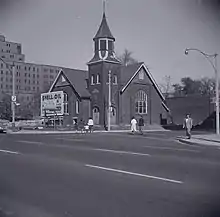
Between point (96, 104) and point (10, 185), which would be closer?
point (10, 185)

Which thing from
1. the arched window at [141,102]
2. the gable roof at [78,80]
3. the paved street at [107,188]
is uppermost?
the gable roof at [78,80]

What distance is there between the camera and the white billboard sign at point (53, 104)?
47.4 meters

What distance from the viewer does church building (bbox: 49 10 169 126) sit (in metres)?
45.6

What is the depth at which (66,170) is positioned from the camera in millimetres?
9422

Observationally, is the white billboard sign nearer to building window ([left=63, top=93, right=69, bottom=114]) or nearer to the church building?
the church building

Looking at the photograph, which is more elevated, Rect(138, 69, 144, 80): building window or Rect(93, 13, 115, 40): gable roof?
Rect(138, 69, 144, 80): building window

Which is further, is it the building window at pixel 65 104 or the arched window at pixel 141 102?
the building window at pixel 65 104

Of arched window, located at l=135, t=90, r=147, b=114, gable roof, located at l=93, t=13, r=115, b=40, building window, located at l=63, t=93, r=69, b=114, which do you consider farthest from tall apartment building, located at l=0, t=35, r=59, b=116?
building window, located at l=63, t=93, r=69, b=114

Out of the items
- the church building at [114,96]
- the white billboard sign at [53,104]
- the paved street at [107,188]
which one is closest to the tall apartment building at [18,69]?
the paved street at [107,188]

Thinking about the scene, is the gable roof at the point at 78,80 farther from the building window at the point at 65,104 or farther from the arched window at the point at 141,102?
the arched window at the point at 141,102

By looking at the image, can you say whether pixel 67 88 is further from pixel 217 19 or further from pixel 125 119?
pixel 217 19

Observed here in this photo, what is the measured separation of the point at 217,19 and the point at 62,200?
133 inches

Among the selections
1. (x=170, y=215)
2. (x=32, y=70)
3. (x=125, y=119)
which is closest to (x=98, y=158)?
(x=32, y=70)

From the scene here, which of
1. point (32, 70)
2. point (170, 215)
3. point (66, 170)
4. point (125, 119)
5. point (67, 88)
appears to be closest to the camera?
point (170, 215)
